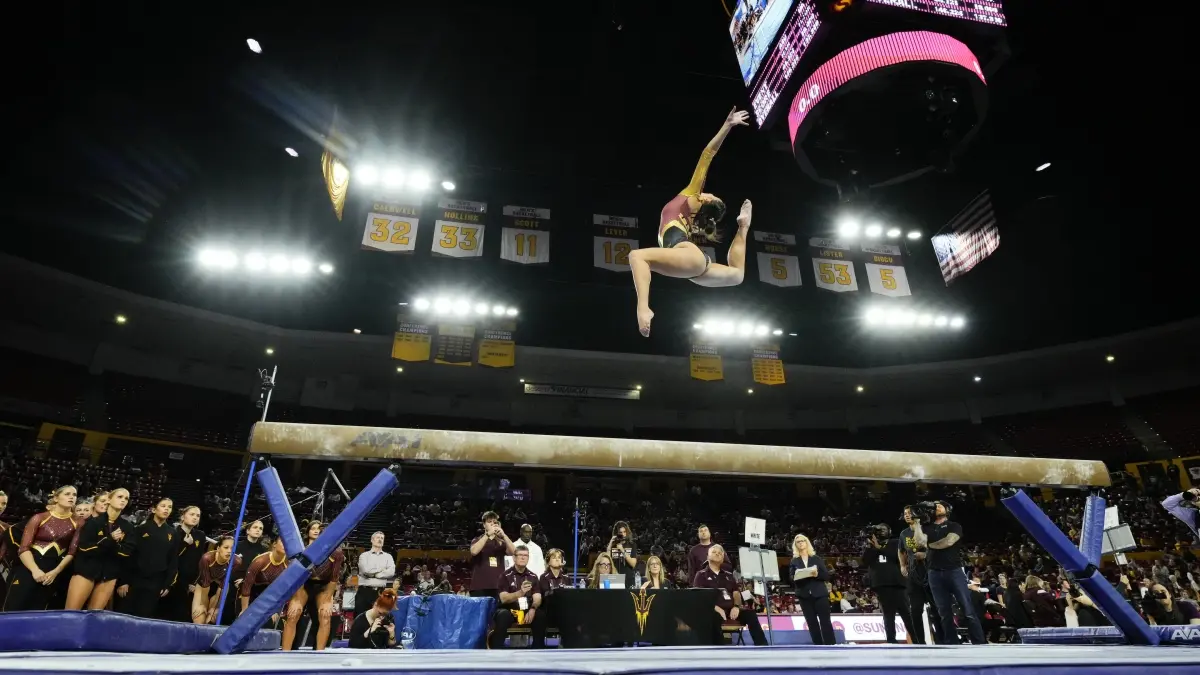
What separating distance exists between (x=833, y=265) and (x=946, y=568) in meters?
7.25

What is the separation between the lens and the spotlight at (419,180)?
35.0 feet

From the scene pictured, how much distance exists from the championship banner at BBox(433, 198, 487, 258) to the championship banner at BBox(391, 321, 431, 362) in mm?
5948

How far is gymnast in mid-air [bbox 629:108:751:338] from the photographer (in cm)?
391

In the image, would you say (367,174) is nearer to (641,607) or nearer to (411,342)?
(411,342)

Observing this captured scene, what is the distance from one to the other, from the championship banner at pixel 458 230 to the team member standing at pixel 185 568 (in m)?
5.70

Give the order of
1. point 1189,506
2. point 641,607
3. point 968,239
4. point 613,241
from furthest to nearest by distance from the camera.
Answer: point 613,241 < point 968,239 < point 641,607 < point 1189,506

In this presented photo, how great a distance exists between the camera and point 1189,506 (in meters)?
5.49

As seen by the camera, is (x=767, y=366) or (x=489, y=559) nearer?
(x=489, y=559)

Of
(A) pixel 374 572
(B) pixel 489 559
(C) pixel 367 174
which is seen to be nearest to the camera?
(B) pixel 489 559

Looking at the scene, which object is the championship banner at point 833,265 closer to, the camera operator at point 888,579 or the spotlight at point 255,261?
the camera operator at point 888,579

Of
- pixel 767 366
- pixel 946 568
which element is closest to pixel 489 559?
pixel 946 568

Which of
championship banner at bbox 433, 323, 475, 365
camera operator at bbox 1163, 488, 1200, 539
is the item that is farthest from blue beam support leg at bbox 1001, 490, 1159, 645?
championship banner at bbox 433, 323, 475, 365

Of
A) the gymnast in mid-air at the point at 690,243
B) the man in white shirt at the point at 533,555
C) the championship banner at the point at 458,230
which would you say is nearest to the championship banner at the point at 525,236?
the championship banner at the point at 458,230

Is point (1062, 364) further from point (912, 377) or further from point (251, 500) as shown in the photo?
point (251, 500)
